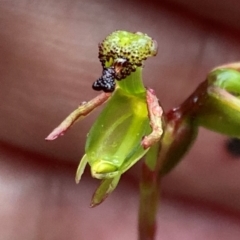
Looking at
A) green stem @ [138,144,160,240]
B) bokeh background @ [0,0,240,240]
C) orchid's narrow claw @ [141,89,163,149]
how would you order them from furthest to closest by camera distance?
bokeh background @ [0,0,240,240]
green stem @ [138,144,160,240]
orchid's narrow claw @ [141,89,163,149]

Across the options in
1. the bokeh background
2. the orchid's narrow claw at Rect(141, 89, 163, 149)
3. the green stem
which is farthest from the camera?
the bokeh background

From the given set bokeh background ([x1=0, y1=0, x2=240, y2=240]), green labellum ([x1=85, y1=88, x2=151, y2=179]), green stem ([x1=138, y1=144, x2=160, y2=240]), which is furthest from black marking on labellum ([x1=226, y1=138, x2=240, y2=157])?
green labellum ([x1=85, y1=88, x2=151, y2=179])

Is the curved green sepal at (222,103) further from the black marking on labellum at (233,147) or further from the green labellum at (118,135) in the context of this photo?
the black marking on labellum at (233,147)

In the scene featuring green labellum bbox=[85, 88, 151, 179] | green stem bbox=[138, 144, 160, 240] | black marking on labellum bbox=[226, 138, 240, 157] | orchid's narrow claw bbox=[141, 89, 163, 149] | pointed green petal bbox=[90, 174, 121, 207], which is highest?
orchid's narrow claw bbox=[141, 89, 163, 149]

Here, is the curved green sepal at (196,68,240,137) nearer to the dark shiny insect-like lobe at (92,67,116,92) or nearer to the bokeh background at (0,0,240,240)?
the dark shiny insect-like lobe at (92,67,116,92)

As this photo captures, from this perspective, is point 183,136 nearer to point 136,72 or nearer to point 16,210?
point 136,72

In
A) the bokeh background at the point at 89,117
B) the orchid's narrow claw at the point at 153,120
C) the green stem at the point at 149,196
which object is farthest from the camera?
the bokeh background at the point at 89,117

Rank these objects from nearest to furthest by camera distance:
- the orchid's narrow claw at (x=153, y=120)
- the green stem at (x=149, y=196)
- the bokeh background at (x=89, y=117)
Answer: the orchid's narrow claw at (x=153, y=120) < the green stem at (x=149, y=196) < the bokeh background at (x=89, y=117)

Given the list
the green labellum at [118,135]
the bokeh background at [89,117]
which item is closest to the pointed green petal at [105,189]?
the green labellum at [118,135]
